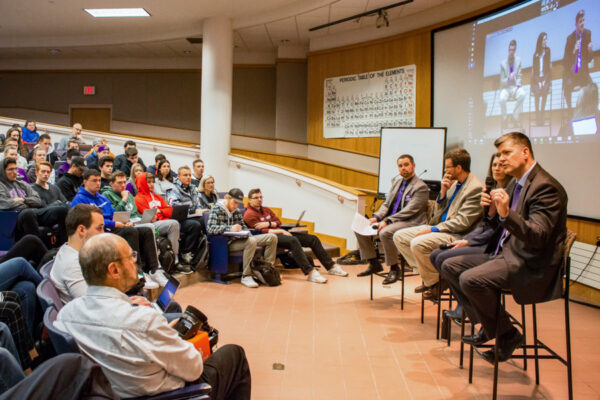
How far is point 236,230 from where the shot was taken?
522cm

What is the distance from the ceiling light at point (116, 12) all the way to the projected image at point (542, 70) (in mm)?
5718

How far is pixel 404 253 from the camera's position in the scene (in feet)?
13.0

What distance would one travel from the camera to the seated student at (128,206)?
15.5 ft

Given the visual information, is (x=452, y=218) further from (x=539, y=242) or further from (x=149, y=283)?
(x=149, y=283)

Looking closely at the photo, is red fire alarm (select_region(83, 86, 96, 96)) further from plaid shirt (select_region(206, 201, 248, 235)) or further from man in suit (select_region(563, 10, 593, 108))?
man in suit (select_region(563, 10, 593, 108))

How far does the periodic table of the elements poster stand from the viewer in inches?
306

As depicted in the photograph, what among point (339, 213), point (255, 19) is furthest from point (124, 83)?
point (339, 213)

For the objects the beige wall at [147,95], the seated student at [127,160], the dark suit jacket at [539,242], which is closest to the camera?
the dark suit jacket at [539,242]

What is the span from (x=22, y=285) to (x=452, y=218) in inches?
115

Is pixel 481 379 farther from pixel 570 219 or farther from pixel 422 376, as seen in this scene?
pixel 570 219

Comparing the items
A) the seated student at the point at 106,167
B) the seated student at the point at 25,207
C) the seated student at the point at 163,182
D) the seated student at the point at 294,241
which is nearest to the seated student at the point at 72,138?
the seated student at the point at 163,182

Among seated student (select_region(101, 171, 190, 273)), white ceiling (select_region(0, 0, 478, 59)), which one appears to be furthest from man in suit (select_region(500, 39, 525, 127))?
seated student (select_region(101, 171, 190, 273))

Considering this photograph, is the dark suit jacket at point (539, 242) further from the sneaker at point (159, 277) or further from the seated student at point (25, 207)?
the seated student at point (25, 207)

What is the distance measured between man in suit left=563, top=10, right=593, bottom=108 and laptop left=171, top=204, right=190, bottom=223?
422 cm
